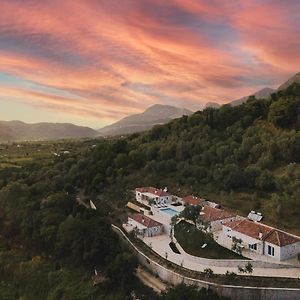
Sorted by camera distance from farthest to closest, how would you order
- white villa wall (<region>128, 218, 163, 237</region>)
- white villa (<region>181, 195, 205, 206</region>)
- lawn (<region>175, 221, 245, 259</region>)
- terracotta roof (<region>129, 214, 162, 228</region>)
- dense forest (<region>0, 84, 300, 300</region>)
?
white villa (<region>181, 195, 205, 206</region>) → terracotta roof (<region>129, 214, 162, 228</region>) → white villa wall (<region>128, 218, 163, 237</region>) → dense forest (<region>0, 84, 300, 300</region>) → lawn (<region>175, 221, 245, 259</region>)

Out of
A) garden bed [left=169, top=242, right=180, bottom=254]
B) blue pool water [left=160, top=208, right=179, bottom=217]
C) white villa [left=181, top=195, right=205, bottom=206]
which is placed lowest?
garden bed [left=169, top=242, right=180, bottom=254]

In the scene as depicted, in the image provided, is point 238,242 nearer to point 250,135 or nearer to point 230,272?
point 230,272

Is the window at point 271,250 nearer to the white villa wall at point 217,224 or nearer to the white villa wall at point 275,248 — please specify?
the white villa wall at point 275,248

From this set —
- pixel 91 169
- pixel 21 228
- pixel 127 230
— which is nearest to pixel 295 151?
pixel 127 230

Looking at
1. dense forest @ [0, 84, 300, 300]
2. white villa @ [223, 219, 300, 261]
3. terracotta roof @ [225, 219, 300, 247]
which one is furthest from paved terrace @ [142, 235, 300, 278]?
dense forest @ [0, 84, 300, 300]

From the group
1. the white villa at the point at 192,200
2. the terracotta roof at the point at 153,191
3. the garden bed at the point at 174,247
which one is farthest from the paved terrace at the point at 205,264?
the terracotta roof at the point at 153,191

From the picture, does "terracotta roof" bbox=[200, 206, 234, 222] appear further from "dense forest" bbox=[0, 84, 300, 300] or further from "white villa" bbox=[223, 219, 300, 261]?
"dense forest" bbox=[0, 84, 300, 300]
